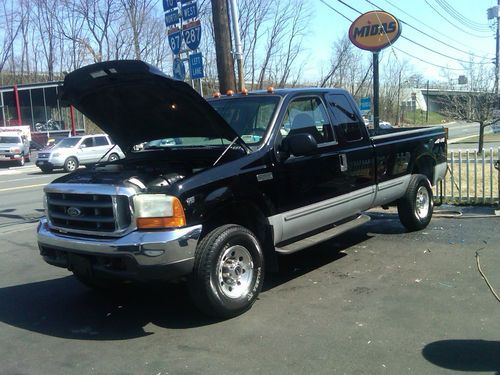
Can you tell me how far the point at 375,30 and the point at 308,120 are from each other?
691 cm

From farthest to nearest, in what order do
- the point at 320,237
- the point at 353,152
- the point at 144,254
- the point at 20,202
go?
the point at 20,202
the point at 353,152
the point at 320,237
the point at 144,254

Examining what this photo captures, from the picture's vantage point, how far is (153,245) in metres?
4.18

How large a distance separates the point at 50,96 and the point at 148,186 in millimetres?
49810

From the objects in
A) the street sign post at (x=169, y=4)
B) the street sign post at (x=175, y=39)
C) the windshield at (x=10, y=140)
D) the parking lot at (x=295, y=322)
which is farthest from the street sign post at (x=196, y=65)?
the windshield at (x=10, y=140)

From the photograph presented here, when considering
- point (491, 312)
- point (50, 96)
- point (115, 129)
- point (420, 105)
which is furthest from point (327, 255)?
point (420, 105)

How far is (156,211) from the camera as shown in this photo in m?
4.26

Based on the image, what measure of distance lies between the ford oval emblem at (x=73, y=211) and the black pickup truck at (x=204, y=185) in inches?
0.6

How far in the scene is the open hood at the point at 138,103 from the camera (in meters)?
4.70

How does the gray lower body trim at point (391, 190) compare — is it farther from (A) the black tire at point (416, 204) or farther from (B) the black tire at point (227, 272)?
(B) the black tire at point (227, 272)

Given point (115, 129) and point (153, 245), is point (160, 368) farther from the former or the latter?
point (115, 129)

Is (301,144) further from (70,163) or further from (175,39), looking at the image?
(70,163)

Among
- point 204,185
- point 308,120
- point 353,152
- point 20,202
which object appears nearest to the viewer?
point 204,185

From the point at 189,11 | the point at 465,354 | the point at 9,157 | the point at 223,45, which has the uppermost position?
the point at 189,11

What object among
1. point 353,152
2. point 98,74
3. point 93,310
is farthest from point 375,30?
point 93,310
